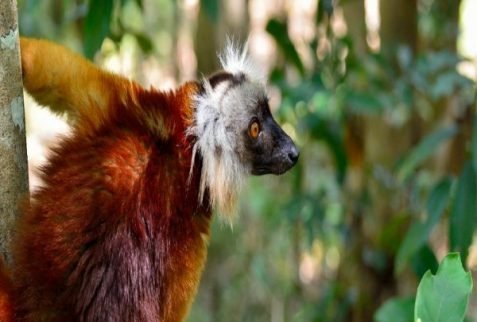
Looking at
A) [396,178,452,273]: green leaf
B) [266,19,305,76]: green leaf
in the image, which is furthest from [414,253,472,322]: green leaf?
[266,19,305,76]: green leaf

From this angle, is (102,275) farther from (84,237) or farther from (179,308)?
(179,308)

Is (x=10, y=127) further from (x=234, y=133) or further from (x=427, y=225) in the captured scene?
(x=427, y=225)

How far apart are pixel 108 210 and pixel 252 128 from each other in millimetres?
961

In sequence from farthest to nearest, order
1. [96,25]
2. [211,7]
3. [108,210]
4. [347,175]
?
[347,175]
[211,7]
[96,25]
[108,210]

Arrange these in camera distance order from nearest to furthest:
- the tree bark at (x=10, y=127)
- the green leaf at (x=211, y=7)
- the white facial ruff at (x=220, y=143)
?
1. the tree bark at (x=10, y=127)
2. the white facial ruff at (x=220, y=143)
3. the green leaf at (x=211, y=7)

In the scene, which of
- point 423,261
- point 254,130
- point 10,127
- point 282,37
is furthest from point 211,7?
point 10,127

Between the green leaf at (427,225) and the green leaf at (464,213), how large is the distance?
0.14 m

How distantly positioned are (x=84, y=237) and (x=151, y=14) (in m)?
7.27

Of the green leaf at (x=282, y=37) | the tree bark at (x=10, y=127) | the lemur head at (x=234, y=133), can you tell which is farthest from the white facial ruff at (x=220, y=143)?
the green leaf at (x=282, y=37)

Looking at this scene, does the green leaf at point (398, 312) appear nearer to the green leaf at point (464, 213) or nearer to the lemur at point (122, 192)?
the green leaf at point (464, 213)

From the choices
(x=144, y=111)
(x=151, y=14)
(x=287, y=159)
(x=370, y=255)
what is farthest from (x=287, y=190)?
(x=144, y=111)

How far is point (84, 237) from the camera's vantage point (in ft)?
10.2

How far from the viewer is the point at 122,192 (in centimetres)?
318

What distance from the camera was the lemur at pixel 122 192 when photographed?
308 centimetres
